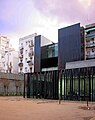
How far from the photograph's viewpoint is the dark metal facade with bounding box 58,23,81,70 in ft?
180

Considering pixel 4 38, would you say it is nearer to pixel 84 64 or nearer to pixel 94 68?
pixel 84 64

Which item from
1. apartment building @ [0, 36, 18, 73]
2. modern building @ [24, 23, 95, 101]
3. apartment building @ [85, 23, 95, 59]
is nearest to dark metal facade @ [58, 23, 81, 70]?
modern building @ [24, 23, 95, 101]

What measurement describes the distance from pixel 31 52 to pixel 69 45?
17.7m

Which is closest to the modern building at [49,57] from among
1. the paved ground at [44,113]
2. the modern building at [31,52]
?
the modern building at [31,52]

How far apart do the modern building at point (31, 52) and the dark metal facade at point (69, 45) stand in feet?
30.0

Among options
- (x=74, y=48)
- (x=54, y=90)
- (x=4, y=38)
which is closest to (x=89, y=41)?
(x=74, y=48)

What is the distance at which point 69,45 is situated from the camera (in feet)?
185

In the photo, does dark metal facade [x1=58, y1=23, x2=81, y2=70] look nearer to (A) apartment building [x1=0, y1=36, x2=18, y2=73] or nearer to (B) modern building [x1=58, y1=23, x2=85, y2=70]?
(B) modern building [x1=58, y1=23, x2=85, y2=70]

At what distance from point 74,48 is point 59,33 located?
6.25 m

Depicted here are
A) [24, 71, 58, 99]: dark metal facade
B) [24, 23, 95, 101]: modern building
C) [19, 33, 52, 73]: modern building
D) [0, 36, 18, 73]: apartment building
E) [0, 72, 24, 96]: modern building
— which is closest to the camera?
[24, 23, 95, 101]: modern building

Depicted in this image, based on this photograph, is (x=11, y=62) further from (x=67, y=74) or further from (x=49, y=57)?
(x=67, y=74)

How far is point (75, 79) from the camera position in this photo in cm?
3653

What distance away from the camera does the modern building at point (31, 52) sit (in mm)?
66375

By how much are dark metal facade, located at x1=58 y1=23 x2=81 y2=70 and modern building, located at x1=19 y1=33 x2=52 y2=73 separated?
9151mm
